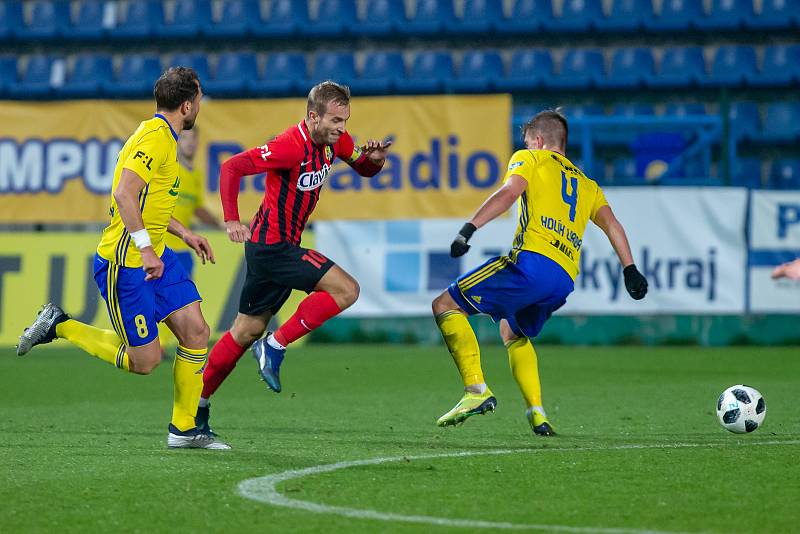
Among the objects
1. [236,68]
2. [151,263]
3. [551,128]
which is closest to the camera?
[151,263]

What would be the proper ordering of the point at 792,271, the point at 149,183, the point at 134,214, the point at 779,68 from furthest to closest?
1. the point at 779,68
2. the point at 149,183
3. the point at 134,214
4. the point at 792,271

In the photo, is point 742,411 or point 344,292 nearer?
point 742,411

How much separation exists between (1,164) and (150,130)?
846cm

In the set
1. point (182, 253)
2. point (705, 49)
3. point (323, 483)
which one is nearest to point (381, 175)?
point (182, 253)

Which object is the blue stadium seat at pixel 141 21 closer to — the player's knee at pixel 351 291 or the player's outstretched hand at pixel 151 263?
the player's knee at pixel 351 291

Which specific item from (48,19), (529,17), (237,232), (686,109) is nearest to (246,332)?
(237,232)

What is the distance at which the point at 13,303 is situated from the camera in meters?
13.4

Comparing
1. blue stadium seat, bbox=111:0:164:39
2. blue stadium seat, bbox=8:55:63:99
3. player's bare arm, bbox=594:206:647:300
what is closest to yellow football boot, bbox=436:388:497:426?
player's bare arm, bbox=594:206:647:300

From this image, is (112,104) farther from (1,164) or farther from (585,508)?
(585,508)

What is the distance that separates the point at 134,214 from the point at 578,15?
12805mm

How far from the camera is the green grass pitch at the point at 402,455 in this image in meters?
4.14

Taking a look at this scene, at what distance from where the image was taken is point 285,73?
695 inches

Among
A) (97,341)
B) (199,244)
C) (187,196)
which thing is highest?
(187,196)

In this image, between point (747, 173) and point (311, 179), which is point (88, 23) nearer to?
point (747, 173)
